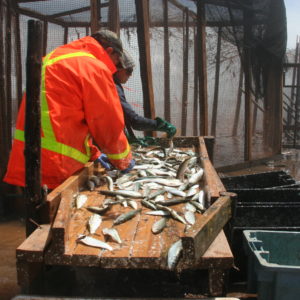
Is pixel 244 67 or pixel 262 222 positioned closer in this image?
pixel 262 222

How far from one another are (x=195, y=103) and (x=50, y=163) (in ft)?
21.5

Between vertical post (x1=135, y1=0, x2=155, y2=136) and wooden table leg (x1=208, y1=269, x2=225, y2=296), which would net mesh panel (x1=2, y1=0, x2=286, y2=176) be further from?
wooden table leg (x1=208, y1=269, x2=225, y2=296)

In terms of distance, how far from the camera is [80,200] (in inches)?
131

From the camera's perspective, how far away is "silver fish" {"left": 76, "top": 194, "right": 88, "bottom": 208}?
3.25 metres

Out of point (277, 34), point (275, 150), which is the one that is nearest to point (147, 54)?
point (277, 34)

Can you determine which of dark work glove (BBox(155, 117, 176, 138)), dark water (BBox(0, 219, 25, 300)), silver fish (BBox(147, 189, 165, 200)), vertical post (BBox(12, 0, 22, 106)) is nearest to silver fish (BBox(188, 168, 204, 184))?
silver fish (BBox(147, 189, 165, 200))

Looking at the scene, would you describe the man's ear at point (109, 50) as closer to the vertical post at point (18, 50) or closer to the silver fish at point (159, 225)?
the silver fish at point (159, 225)

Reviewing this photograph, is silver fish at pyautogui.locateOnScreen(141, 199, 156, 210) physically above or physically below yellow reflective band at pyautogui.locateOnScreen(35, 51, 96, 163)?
below

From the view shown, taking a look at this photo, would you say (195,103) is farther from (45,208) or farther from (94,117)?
(45,208)

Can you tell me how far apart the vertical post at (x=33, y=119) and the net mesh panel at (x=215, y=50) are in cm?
488

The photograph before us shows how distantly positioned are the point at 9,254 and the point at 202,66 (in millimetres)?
5740

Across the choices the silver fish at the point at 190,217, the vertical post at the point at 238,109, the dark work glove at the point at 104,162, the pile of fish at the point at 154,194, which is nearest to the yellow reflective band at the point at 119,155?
the pile of fish at the point at 154,194

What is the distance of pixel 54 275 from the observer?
2.95 m

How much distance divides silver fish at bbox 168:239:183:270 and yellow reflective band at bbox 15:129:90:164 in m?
1.64
